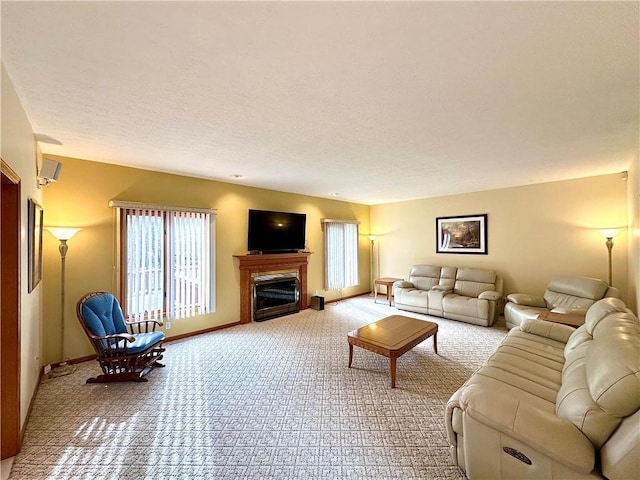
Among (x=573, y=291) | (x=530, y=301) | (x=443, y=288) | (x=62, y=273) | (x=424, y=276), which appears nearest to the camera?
(x=62, y=273)

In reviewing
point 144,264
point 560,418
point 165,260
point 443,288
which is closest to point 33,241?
point 144,264

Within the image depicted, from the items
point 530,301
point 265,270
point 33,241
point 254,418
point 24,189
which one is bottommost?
point 254,418

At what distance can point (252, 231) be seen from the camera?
4887 mm

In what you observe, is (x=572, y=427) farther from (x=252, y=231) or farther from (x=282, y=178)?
(x=252, y=231)

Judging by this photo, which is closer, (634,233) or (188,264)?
(634,233)

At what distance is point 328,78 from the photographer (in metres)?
1.66

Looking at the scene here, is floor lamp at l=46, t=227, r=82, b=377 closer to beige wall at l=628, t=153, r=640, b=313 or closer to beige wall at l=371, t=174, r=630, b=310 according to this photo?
beige wall at l=371, t=174, r=630, b=310

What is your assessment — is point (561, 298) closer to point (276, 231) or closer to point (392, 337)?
point (392, 337)

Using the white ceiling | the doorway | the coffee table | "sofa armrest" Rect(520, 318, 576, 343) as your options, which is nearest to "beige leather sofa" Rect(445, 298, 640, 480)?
"sofa armrest" Rect(520, 318, 576, 343)

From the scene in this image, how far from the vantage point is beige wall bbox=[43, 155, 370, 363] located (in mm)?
3121

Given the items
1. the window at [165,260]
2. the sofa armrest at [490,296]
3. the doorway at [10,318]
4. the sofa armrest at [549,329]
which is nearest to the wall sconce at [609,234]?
the sofa armrest at [490,296]

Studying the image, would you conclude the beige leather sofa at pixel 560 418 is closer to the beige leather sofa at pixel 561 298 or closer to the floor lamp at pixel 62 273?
the beige leather sofa at pixel 561 298

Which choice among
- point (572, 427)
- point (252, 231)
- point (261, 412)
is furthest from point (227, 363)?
point (572, 427)

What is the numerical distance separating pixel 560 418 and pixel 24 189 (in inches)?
157
